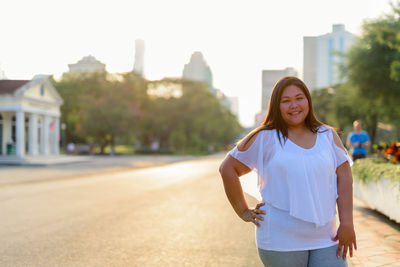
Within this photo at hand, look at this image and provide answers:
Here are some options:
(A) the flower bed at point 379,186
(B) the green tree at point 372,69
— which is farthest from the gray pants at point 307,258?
(B) the green tree at point 372,69

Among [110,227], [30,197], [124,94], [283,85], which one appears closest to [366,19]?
[30,197]

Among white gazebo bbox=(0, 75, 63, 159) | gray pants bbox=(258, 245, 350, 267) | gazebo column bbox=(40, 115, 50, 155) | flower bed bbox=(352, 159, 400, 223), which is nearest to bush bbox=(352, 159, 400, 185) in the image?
flower bed bbox=(352, 159, 400, 223)

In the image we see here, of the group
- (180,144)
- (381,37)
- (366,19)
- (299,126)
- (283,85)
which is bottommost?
(180,144)

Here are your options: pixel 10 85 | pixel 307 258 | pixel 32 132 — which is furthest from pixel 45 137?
pixel 307 258

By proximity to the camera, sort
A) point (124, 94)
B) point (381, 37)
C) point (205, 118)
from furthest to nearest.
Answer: point (205, 118)
point (124, 94)
point (381, 37)

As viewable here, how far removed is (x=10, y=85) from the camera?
36.7m

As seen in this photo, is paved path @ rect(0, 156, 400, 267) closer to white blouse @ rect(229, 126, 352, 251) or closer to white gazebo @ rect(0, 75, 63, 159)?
white blouse @ rect(229, 126, 352, 251)

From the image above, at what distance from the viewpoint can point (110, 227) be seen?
25.3ft

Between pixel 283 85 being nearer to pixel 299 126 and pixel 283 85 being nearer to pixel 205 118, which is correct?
pixel 299 126

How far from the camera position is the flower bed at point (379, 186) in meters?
7.41

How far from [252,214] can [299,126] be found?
0.57 meters

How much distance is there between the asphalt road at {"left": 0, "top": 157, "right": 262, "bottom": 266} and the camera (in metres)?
5.59

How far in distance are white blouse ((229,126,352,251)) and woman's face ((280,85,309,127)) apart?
14 centimetres

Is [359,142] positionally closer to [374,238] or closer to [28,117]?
[374,238]
